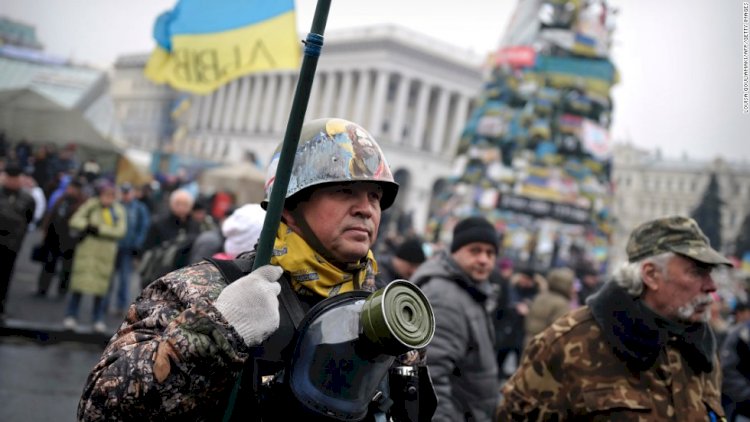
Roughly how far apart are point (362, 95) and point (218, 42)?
62.6 meters

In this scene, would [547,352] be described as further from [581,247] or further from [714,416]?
[581,247]

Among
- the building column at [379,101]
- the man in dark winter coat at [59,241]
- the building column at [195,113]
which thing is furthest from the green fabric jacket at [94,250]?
the building column at [195,113]

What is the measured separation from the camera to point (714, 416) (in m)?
3.14

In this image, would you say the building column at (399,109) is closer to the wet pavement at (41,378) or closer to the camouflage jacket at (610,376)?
the wet pavement at (41,378)

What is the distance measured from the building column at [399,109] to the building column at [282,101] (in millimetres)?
11925

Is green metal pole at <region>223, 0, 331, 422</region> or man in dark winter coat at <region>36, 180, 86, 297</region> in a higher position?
green metal pole at <region>223, 0, 331, 422</region>

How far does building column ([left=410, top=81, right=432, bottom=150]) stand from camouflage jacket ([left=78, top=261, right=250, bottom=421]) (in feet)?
228

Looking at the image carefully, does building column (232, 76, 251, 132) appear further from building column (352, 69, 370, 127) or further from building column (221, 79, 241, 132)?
building column (352, 69, 370, 127)

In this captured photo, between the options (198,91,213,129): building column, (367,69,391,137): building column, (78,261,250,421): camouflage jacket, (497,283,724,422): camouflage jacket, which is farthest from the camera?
(198,91,213,129): building column

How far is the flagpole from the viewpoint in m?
1.75

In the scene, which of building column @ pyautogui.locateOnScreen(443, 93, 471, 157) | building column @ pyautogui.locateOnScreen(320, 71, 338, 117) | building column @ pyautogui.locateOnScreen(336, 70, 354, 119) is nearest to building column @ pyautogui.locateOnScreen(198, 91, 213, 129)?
building column @ pyautogui.locateOnScreen(320, 71, 338, 117)

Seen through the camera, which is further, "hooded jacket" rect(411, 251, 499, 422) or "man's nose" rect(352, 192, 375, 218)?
"hooded jacket" rect(411, 251, 499, 422)

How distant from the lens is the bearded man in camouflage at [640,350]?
3.05 meters

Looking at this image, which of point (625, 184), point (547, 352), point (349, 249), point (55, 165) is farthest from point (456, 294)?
point (625, 184)
